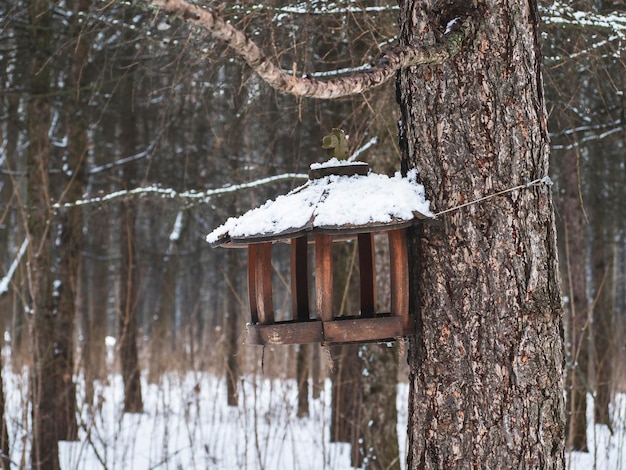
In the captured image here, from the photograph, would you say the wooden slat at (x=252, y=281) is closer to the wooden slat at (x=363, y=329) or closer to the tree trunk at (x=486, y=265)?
the wooden slat at (x=363, y=329)

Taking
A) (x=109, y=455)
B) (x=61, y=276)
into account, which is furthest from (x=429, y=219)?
(x=109, y=455)

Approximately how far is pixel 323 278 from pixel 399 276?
8.8 inches

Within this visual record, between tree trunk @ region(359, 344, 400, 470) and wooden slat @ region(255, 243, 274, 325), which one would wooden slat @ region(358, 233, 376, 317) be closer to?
wooden slat @ region(255, 243, 274, 325)

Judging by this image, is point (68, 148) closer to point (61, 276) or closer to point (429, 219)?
point (61, 276)

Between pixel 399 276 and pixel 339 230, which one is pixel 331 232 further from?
pixel 399 276

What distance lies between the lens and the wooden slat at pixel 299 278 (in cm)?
227

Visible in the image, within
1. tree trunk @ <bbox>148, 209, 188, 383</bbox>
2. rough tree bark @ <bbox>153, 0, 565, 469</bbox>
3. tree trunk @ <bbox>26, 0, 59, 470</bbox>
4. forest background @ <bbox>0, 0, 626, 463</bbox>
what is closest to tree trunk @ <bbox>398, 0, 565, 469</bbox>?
rough tree bark @ <bbox>153, 0, 565, 469</bbox>

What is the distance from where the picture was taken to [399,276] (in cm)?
203

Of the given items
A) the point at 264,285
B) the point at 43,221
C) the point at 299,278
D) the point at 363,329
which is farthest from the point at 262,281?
the point at 43,221

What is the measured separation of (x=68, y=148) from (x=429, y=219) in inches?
221

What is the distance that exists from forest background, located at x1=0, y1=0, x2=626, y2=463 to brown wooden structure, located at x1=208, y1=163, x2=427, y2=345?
117 millimetres

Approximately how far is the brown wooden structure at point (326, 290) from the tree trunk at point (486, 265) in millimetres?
77

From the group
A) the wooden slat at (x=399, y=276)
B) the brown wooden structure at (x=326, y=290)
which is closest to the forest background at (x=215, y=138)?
the brown wooden structure at (x=326, y=290)

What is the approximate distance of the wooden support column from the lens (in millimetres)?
2219
